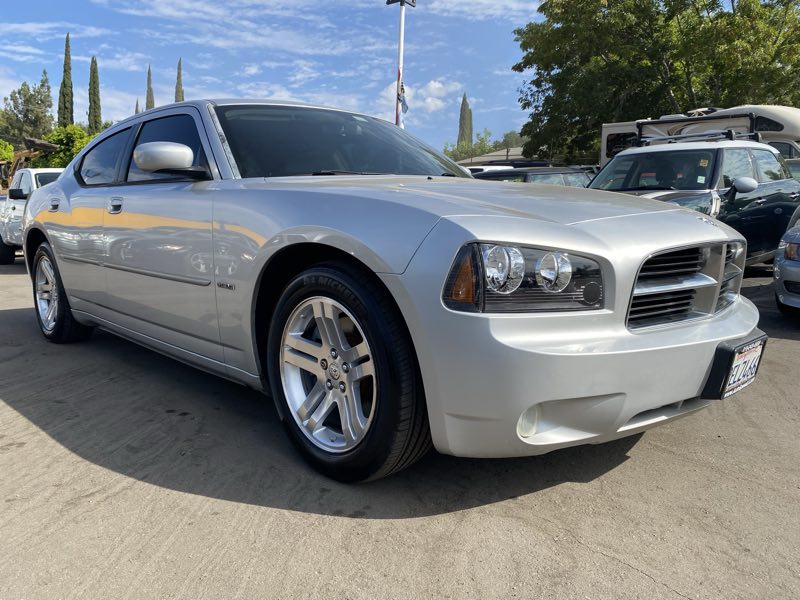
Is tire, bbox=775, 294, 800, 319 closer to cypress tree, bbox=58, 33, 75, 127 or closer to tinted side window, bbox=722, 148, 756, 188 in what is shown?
tinted side window, bbox=722, 148, 756, 188

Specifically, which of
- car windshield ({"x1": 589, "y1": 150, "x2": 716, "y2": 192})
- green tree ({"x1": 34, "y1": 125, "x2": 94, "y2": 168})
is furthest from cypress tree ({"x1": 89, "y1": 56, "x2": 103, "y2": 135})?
car windshield ({"x1": 589, "y1": 150, "x2": 716, "y2": 192})

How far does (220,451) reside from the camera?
2918 mm

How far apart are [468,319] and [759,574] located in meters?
1.18

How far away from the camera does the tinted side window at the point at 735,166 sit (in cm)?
704

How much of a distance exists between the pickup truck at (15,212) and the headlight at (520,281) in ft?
33.1

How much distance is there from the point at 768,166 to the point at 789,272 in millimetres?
3012

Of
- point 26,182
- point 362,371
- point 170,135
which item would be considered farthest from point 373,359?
point 26,182

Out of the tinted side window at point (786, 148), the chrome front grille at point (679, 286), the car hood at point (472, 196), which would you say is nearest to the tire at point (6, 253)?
the car hood at point (472, 196)

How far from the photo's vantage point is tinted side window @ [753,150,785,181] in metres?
7.61

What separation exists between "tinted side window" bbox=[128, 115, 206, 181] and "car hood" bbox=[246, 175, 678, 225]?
1.91ft

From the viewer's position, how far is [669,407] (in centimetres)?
239

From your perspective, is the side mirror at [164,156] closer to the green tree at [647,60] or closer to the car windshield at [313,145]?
the car windshield at [313,145]

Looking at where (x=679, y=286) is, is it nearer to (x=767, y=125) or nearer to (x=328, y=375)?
(x=328, y=375)

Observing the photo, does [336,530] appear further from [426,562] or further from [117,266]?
[117,266]
